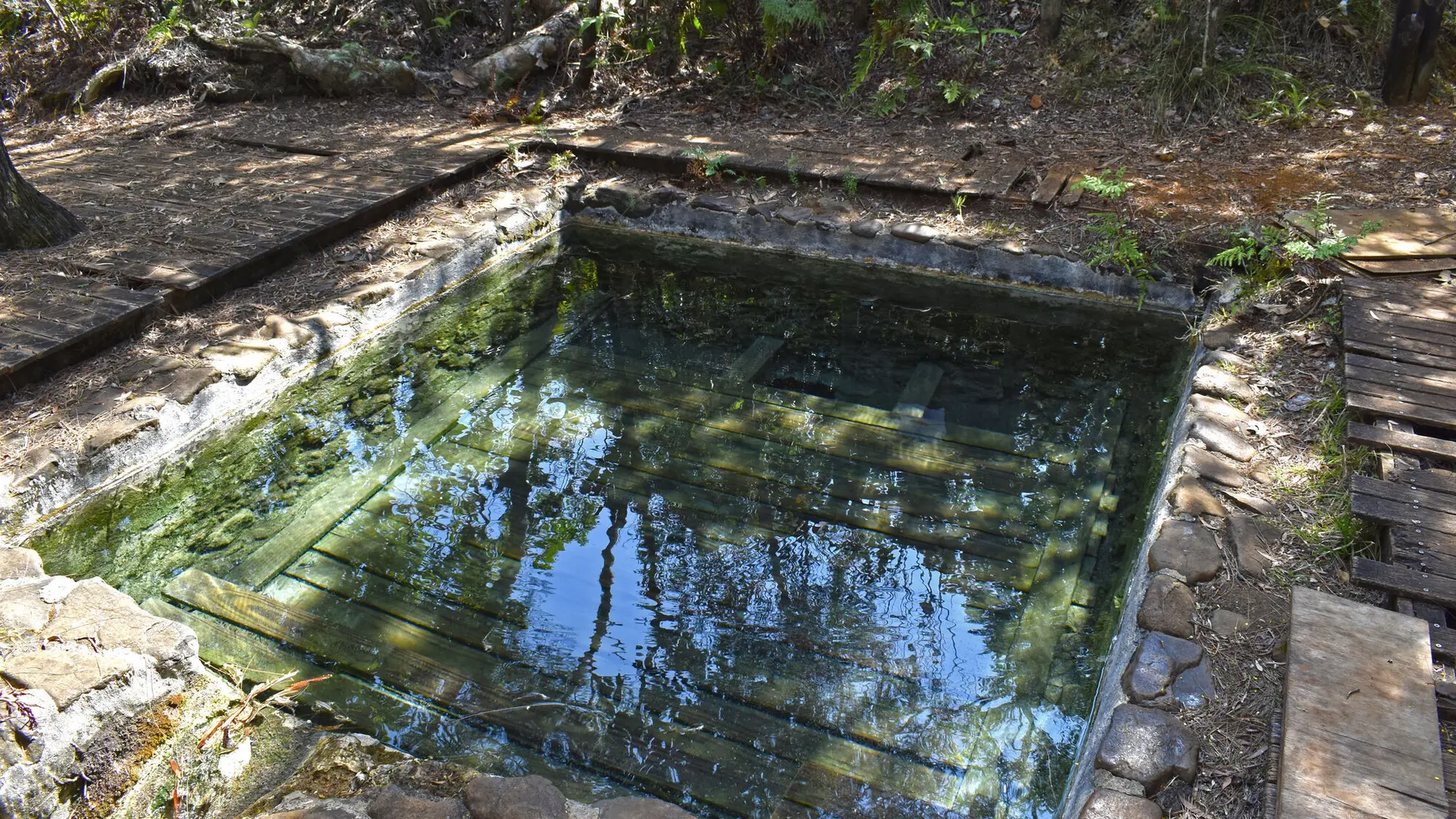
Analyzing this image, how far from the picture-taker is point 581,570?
330 cm

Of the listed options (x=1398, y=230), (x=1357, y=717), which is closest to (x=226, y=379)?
(x=1357, y=717)

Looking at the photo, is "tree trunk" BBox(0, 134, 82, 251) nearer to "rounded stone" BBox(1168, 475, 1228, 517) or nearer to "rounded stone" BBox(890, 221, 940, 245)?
"rounded stone" BBox(890, 221, 940, 245)

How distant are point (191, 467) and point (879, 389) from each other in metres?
2.99

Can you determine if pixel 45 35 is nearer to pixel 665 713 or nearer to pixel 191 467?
pixel 191 467

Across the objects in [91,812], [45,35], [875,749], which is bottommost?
[875,749]

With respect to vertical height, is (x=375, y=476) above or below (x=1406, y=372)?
below

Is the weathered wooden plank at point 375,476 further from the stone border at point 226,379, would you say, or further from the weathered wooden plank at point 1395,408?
the weathered wooden plank at point 1395,408

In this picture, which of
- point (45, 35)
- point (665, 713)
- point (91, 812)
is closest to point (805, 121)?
point (665, 713)

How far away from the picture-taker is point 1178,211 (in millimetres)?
5156

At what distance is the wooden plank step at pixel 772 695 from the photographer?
2586 mm

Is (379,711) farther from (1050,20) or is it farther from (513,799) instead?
(1050,20)

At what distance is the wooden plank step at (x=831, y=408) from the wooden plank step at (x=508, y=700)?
181 centimetres

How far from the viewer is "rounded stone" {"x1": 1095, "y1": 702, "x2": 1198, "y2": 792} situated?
2148 millimetres

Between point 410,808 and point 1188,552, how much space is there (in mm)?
2246
